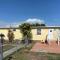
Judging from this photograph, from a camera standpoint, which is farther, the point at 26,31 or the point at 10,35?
the point at 10,35

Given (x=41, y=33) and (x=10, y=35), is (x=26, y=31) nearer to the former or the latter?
(x=41, y=33)

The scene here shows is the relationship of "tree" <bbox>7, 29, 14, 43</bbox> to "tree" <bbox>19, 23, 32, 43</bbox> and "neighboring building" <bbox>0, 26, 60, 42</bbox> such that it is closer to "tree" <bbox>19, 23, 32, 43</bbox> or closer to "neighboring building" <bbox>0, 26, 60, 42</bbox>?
"neighboring building" <bbox>0, 26, 60, 42</bbox>

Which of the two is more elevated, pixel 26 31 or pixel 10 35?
pixel 26 31

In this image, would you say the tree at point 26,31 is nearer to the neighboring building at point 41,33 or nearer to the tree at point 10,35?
the neighboring building at point 41,33

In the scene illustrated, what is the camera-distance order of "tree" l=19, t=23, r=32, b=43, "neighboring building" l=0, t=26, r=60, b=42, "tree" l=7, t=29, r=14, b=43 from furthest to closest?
1. "tree" l=7, t=29, r=14, b=43
2. "neighboring building" l=0, t=26, r=60, b=42
3. "tree" l=19, t=23, r=32, b=43

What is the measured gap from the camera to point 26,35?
102ft

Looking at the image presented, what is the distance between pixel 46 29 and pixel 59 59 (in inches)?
764

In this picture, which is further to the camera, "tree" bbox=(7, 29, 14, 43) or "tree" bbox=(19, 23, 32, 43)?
"tree" bbox=(7, 29, 14, 43)

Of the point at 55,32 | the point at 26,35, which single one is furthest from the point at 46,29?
the point at 26,35

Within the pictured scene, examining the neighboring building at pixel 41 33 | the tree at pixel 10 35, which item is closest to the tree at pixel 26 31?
the neighboring building at pixel 41 33

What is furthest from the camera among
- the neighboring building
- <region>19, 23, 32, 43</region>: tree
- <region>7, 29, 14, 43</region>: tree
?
<region>7, 29, 14, 43</region>: tree

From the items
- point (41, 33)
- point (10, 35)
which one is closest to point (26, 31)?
point (41, 33)

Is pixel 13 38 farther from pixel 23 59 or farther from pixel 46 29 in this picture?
pixel 23 59

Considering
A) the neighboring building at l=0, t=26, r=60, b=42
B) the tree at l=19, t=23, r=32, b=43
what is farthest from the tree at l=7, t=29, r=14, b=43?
the tree at l=19, t=23, r=32, b=43
